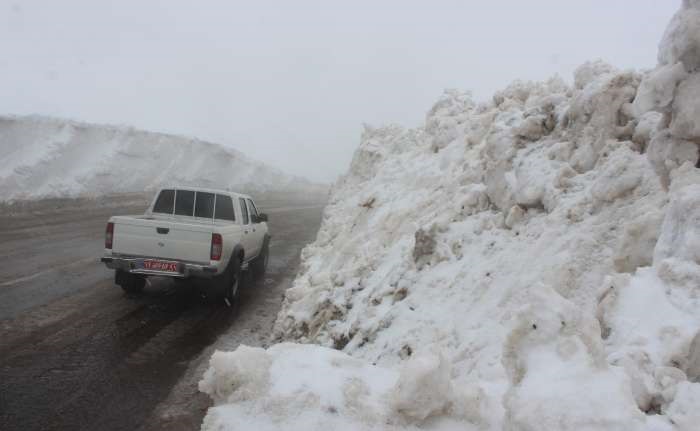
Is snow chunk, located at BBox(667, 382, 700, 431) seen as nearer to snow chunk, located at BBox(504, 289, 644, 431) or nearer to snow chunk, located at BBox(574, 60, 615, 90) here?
snow chunk, located at BBox(504, 289, 644, 431)

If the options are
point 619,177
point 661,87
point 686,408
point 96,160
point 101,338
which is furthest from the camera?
point 96,160

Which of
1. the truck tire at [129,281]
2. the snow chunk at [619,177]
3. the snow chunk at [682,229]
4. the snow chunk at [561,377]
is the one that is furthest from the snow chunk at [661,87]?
the truck tire at [129,281]

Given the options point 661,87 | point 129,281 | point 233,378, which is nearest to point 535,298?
point 233,378

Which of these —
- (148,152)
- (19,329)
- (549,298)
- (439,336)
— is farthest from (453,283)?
(148,152)

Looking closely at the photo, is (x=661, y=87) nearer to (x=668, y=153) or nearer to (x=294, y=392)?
(x=668, y=153)

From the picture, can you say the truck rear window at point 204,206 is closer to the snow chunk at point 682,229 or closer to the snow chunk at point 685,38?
the snow chunk at point 685,38

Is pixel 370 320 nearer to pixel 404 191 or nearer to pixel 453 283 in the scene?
pixel 453 283

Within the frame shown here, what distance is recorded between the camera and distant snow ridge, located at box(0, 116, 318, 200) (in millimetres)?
28750

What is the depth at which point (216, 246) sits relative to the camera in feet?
24.6

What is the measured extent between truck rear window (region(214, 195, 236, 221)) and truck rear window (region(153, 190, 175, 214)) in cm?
88

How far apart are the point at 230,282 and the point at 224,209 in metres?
1.93

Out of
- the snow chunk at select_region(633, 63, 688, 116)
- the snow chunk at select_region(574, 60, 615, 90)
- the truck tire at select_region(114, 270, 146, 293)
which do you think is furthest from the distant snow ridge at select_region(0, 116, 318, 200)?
→ the snow chunk at select_region(633, 63, 688, 116)

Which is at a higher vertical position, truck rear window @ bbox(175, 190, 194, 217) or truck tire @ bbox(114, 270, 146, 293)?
truck rear window @ bbox(175, 190, 194, 217)

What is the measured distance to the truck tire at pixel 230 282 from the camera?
7.84 meters
